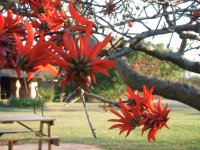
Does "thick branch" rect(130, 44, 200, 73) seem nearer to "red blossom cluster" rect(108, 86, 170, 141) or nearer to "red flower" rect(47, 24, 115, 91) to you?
"red blossom cluster" rect(108, 86, 170, 141)

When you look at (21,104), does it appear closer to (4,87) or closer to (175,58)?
(4,87)

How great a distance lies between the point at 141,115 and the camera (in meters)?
1.30

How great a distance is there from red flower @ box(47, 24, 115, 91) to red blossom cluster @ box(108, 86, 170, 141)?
0.54 metres

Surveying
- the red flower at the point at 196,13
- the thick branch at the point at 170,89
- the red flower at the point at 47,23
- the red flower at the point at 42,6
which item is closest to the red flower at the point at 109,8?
the thick branch at the point at 170,89

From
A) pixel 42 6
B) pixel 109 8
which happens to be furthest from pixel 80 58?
pixel 109 8

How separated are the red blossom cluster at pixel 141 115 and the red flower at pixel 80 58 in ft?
1.77

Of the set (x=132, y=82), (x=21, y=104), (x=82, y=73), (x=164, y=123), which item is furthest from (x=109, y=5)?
(x=21, y=104)

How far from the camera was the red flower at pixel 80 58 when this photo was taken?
68 centimetres

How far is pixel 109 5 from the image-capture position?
12.5 ft

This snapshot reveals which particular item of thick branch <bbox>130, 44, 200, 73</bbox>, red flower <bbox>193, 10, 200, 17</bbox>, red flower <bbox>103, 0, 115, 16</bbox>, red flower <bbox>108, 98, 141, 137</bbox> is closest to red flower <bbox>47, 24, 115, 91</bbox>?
red flower <bbox>108, 98, 141, 137</bbox>

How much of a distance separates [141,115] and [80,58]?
64cm

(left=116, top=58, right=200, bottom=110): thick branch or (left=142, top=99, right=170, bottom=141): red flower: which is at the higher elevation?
(left=116, top=58, right=200, bottom=110): thick branch

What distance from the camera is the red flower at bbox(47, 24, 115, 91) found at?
2.24 ft

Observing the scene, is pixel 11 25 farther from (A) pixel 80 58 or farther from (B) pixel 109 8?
(B) pixel 109 8
